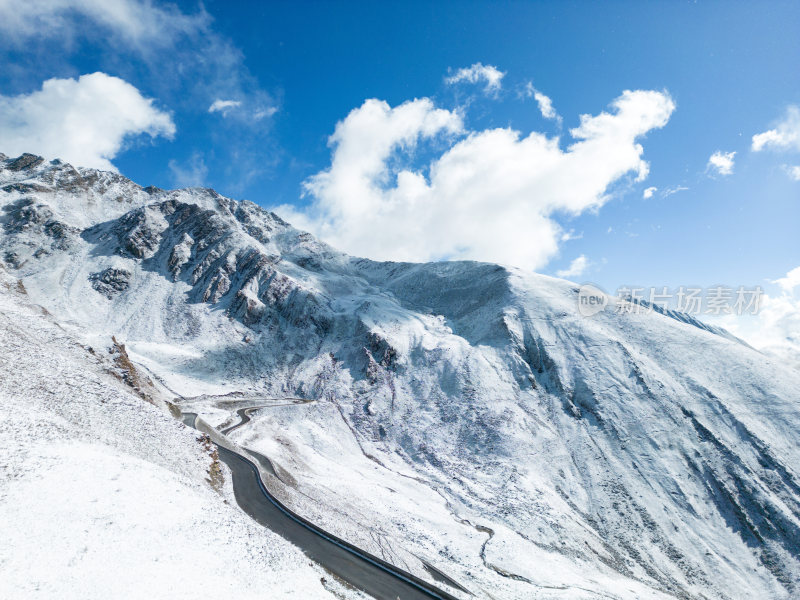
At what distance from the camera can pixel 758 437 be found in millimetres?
54312

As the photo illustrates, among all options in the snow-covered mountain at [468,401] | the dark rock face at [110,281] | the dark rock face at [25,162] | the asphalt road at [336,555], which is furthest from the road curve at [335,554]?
the dark rock face at [25,162]

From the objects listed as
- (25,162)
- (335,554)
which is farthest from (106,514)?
(25,162)

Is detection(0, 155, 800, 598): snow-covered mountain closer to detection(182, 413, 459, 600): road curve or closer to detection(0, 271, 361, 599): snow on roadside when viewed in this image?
detection(182, 413, 459, 600): road curve

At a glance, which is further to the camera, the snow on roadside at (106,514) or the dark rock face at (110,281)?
the dark rock face at (110,281)

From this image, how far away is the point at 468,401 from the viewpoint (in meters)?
69.0

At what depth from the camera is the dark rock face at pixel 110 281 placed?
10094cm

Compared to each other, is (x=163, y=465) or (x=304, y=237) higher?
(x=304, y=237)

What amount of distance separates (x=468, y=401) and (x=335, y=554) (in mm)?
49043

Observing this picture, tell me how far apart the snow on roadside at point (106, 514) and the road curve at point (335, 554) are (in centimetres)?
176

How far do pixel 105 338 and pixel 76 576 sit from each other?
252 ft

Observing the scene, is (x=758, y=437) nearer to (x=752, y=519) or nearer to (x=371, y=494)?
(x=752, y=519)

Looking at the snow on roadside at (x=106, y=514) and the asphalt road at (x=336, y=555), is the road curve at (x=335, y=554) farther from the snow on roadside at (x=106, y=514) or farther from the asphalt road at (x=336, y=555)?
the snow on roadside at (x=106, y=514)

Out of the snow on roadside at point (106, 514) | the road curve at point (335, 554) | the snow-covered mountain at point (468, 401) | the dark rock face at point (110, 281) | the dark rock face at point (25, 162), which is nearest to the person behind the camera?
the snow on roadside at point (106, 514)

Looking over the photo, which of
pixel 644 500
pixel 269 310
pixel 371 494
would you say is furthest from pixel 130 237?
pixel 644 500
